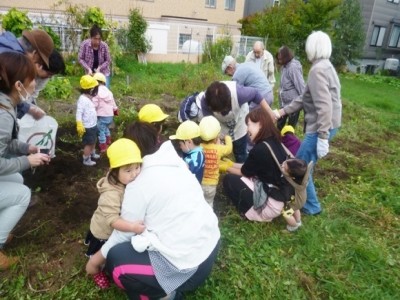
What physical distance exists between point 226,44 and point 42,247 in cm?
1234

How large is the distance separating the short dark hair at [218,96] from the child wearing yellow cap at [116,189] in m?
1.38

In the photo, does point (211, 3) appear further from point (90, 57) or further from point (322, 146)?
point (322, 146)

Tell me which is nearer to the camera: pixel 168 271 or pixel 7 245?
pixel 168 271

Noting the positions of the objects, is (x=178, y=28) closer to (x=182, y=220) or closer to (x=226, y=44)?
(x=226, y=44)

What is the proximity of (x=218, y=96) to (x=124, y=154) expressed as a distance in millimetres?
1484

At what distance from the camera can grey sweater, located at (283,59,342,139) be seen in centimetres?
292

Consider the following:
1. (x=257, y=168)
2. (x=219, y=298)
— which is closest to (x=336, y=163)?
(x=257, y=168)

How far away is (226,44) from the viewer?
13.5m

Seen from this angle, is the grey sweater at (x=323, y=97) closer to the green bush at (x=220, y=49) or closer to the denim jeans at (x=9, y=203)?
the denim jeans at (x=9, y=203)

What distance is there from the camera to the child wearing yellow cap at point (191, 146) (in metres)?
2.70

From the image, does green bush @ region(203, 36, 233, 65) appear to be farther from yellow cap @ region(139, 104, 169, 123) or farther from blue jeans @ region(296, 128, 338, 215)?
yellow cap @ region(139, 104, 169, 123)

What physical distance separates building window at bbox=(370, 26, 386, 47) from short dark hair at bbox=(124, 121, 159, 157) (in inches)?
987

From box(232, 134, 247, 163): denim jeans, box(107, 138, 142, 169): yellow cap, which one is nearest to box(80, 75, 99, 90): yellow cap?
box(232, 134, 247, 163): denim jeans

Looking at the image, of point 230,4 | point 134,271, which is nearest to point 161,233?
point 134,271
